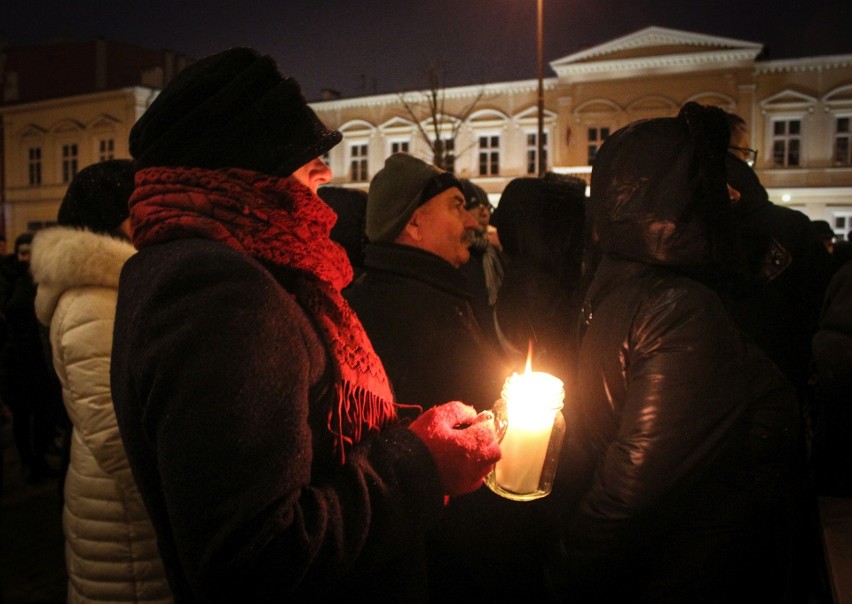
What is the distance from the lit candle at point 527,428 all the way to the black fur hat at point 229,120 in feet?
2.42

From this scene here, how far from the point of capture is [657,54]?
25734mm

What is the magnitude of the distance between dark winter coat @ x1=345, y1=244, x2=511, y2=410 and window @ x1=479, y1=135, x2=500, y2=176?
2681cm

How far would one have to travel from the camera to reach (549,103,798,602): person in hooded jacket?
178 centimetres

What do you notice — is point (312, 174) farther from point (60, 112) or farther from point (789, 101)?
point (60, 112)

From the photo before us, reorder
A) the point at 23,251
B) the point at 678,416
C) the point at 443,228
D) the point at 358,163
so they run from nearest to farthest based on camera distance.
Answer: the point at 678,416 → the point at 443,228 → the point at 23,251 → the point at 358,163

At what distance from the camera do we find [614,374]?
1.97 m

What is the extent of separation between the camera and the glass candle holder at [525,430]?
1463mm

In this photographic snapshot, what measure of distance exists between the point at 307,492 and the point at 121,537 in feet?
5.19

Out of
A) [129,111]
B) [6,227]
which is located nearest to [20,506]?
[129,111]

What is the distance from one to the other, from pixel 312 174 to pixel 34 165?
132 feet

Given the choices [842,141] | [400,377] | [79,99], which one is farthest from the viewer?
[79,99]

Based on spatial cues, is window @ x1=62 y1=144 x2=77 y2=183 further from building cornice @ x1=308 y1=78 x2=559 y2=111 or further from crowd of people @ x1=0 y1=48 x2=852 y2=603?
crowd of people @ x1=0 y1=48 x2=852 y2=603

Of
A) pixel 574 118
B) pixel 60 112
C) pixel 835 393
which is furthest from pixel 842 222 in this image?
→ pixel 60 112

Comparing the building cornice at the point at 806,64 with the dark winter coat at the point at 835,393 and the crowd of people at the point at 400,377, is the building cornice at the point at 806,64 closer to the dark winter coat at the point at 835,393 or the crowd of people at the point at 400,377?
the crowd of people at the point at 400,377
